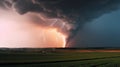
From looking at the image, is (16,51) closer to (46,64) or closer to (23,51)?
(23,51)

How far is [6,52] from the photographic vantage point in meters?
11.2

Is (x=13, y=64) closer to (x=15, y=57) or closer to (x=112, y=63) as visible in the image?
(x=15, y=57)

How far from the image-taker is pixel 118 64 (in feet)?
47.8

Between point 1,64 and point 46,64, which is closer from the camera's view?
point 1,64

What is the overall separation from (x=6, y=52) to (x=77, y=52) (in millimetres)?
5621

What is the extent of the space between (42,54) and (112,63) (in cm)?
351

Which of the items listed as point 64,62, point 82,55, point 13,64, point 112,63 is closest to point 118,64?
point 112,63

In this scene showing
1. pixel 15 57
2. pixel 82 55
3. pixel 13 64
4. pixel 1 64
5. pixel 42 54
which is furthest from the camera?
pixel 82 55

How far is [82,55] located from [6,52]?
5614mm

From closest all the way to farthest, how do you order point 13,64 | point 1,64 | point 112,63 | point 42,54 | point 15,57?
point 1,64 < point 13,64 < point 15,57 < point 42,54 < point 112,63

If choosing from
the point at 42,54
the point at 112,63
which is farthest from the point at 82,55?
the point at 42,54

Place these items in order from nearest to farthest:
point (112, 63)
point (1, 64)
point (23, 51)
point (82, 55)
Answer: point (1, 64) < point (23, 51) < point (112, 63) < point (82, 55)

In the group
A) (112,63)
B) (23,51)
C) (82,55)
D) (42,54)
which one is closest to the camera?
(23,51)

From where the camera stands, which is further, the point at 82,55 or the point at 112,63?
the point at 82,55
